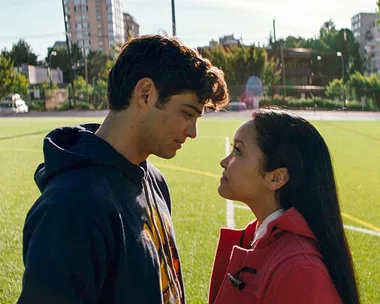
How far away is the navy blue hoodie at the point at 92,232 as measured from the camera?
1648mm

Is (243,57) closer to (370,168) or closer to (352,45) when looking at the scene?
(352,45)

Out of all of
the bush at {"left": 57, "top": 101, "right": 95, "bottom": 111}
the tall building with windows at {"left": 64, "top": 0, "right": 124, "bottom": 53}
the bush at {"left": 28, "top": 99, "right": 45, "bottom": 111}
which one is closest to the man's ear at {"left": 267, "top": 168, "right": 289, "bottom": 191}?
the bush at {"left": 57, "top": 101, "right": 95, "bottom": 111}

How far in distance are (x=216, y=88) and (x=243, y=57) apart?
63.6m

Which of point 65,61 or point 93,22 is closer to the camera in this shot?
point 65,61

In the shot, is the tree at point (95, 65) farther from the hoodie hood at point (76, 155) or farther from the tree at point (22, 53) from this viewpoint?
the hoodie hood at point (76, 155)

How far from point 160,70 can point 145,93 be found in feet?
0.36

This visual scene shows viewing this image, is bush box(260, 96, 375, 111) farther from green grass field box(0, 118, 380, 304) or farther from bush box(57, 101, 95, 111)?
green grass field box(0, 118, 380, 304)

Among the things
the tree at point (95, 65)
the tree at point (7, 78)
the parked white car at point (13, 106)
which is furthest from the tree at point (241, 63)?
the tree at point (95, 65)

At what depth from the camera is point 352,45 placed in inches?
3836

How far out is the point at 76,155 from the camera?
75.9 inches

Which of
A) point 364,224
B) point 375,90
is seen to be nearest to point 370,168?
point 364,224

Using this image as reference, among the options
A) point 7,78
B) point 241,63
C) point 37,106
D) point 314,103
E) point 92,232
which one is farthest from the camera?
point 241,63

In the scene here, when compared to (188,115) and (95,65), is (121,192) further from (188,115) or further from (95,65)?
(95,65)

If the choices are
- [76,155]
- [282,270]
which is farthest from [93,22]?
[282,270]
